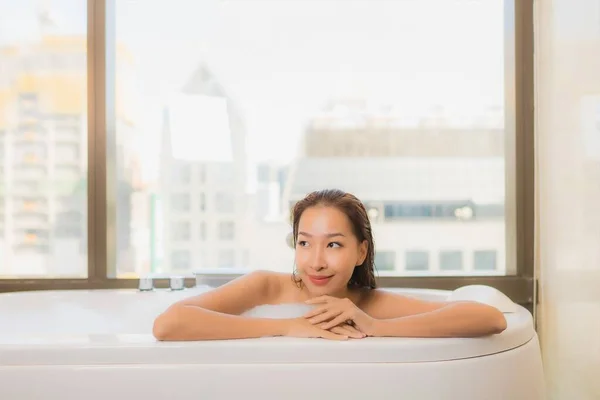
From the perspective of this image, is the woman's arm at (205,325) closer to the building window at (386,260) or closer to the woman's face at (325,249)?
the woman's face at (325,249)

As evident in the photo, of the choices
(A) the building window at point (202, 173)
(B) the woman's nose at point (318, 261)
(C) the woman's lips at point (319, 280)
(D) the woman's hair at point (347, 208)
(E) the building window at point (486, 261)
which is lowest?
(E) the building window at point (486, 261)

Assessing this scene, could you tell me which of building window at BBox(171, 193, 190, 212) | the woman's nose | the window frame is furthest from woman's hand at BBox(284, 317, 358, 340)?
building window at BBox(171, 193, 190, 212)

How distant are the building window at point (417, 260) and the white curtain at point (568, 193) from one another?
0.42 metres

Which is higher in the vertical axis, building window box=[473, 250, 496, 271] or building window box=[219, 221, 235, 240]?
building window box=[219, 221, 235, 240]

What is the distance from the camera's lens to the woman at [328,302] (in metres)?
1.13

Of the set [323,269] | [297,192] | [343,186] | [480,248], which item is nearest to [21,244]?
[297,192]

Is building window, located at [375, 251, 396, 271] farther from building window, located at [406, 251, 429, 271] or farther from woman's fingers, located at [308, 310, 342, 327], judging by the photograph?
woman's fingers, located at [308, 310, 342, 327]

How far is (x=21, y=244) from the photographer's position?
2.31 metres

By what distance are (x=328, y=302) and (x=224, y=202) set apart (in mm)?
1256

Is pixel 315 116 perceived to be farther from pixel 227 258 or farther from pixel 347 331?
pixel 347 331

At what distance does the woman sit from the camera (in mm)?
1132

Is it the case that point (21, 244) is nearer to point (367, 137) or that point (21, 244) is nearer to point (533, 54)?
point (367, 137)

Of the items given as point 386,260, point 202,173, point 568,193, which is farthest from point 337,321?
point 202,173

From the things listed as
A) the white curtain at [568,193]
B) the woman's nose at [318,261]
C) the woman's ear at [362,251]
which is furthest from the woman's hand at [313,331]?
the white curtain at [568,193]
